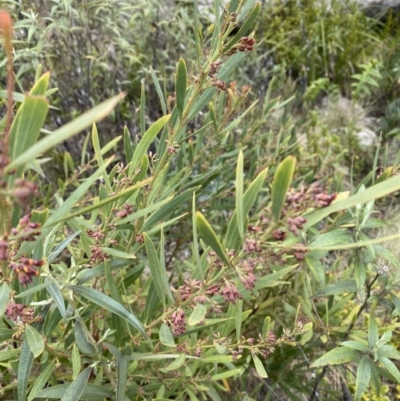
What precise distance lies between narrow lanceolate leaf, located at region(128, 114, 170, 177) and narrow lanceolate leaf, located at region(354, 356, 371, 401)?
56cm

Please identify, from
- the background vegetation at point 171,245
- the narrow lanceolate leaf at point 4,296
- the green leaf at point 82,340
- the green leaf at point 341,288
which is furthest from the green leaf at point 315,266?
the narrow lanceolate leaf at point 4,296

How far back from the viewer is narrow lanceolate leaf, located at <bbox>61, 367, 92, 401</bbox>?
0.66 m

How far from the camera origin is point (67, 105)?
2.01 meters

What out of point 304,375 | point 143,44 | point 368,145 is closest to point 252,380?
point 304,375

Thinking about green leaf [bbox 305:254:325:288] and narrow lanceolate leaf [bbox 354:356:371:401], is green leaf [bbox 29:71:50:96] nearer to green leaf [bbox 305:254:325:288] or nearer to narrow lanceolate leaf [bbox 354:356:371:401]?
green leaf [bbox 305:254:325:288]

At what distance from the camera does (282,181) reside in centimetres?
37

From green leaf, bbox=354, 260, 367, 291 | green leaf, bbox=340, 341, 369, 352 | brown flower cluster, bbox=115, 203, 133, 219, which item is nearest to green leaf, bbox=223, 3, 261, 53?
brown flower cluster, bbox=115, 203, 133, 219

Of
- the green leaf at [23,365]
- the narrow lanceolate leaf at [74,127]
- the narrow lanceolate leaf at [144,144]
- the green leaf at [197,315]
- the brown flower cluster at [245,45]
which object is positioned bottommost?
the green leaf at [23,365]

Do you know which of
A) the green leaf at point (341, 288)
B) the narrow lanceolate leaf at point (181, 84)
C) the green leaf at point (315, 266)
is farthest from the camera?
Answer: the green leaf at point (341, 288)

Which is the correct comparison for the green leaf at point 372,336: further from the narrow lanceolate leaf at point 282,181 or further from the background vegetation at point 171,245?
the narrow lanceolate leaf at point 282,181

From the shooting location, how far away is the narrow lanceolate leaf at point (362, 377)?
2.82ft

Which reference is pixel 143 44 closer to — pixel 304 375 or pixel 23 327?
pixel 304 375

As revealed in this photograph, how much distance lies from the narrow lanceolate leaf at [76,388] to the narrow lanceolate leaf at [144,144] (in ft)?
1.01

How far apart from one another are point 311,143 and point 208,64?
2105 millimetres
